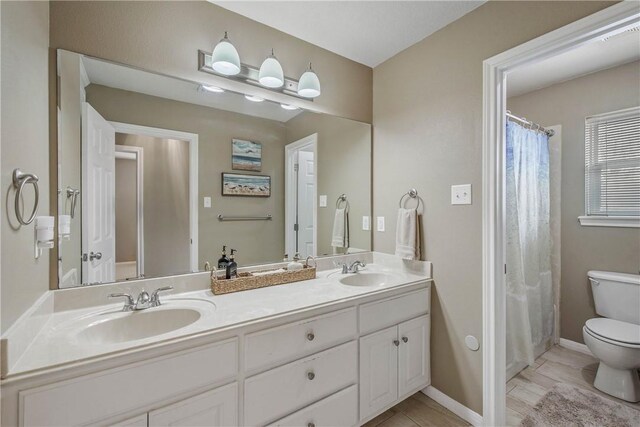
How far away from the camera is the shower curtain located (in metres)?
2.04

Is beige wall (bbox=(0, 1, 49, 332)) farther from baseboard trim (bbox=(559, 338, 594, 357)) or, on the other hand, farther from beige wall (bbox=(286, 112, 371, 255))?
baseboard trim (bbox=(559, 338, 594, 357))

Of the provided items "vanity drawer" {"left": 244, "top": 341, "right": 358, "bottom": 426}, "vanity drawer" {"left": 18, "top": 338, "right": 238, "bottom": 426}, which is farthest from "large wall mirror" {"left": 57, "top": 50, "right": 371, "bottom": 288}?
"vanity drawer" {"left": 244, "top": 341, "right": 358, "bottom": 426}

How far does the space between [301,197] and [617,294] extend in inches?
98.3

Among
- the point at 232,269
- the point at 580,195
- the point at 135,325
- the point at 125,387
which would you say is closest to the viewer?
the point at 125,387

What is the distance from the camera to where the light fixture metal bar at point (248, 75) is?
1.55 meters

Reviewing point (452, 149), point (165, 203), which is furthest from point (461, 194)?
point (165, 203)

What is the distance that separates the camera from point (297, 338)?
124cm

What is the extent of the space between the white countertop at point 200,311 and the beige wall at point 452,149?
27 centimetres

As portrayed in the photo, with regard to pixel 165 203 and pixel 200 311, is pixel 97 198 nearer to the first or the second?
pixel 165 203

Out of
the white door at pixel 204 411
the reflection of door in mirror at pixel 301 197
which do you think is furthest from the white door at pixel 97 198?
the reflection of door in mirror at pixel 301 197

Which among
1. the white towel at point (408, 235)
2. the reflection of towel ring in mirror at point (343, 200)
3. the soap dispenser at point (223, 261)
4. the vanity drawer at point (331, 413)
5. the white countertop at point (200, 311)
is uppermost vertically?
the reflection of towel ring in mirror at point (343, 200)

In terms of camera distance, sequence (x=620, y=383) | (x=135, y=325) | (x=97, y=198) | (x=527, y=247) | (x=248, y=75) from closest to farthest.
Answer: (x=135, y=325) < (x=97, y=198) < (x=248, y=75) < (x=620, y=383) < (x=527, y=247)

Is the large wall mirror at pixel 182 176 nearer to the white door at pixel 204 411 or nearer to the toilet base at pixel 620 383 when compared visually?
the white door at pixel 204 411

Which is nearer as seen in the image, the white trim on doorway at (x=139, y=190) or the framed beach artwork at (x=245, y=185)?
the white trim on doorway at (x=139, y=190)
